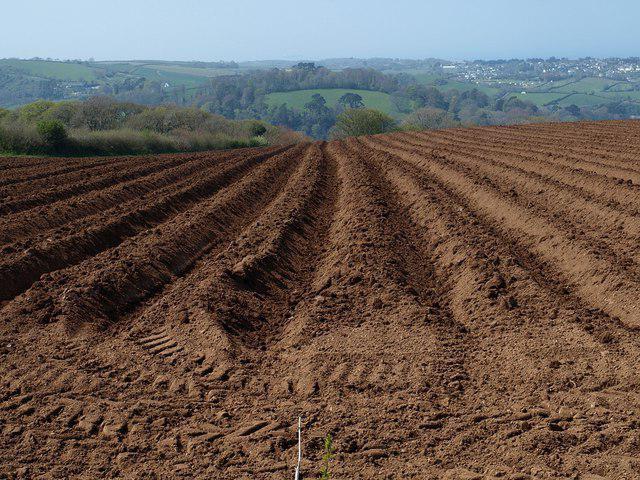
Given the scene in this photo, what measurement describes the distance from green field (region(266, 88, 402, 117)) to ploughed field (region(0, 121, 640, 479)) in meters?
110

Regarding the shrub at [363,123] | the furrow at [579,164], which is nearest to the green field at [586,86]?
the shrub at [363,123]

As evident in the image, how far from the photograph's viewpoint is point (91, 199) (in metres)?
16.3

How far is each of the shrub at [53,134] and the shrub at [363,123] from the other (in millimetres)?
40385

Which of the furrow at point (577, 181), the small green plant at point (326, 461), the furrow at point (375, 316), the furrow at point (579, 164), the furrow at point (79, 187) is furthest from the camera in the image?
the furrow at point (579, 164)

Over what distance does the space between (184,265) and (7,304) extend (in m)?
2.97

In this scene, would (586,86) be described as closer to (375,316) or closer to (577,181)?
(577,181)

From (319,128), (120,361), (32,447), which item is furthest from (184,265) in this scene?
(319,128)

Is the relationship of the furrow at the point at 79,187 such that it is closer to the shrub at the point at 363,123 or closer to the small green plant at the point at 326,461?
the small green plant at the point at 326,461

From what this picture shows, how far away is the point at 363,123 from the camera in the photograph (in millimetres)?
73188

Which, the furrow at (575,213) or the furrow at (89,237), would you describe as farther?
the furrow at (89,237)

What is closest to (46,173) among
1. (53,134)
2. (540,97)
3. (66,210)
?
(66,210)

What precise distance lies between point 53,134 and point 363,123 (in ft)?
138

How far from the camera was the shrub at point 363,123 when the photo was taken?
2867 inches

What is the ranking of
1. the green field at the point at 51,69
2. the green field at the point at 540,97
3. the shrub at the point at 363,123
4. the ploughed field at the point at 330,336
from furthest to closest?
1. the green field at the point at 51,69
2. the green field at the point at 540,97
3. the shrub at the point at 363,123
4. the ploughed field at the point at 330,336
